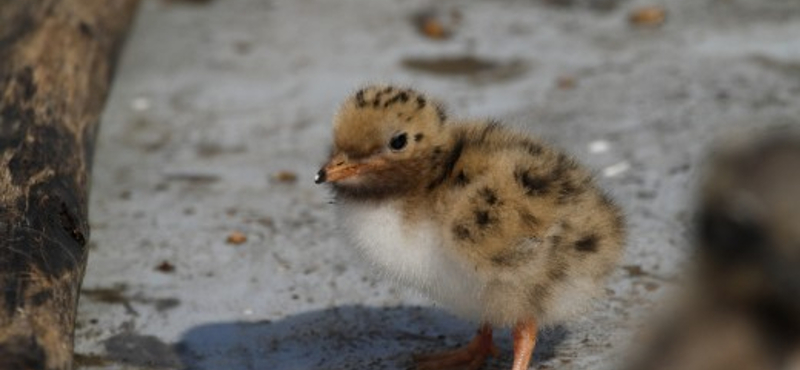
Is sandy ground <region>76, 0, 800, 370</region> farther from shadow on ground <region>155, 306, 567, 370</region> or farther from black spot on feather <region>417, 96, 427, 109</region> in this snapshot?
black spot on feather <region>417, 96, 427, 109</region>

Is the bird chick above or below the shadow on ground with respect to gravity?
above

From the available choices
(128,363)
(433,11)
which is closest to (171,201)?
(128,363)

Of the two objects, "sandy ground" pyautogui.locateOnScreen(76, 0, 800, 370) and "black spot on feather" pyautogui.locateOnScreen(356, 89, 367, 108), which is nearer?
"black spot on feather" pyautogui.locateOnScreen(356, 89, 367, 108)

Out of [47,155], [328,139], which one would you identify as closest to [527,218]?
[47,155]

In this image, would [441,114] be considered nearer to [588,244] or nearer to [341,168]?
[341,168]

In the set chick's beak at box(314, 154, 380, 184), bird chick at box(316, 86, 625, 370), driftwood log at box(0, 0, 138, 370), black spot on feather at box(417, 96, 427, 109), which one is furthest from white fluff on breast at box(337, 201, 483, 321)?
driftwood log at box(0, 0, 138, 370)

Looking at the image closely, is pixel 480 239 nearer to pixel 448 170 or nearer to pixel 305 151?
pixel 448 170
